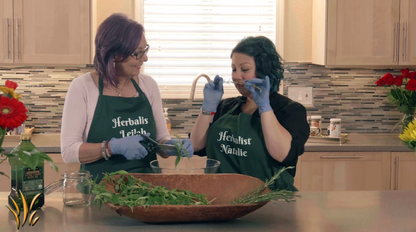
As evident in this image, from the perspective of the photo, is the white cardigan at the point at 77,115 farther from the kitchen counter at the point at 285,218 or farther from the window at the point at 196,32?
the window at the point at 196,32

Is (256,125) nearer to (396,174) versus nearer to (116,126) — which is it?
(116,126)

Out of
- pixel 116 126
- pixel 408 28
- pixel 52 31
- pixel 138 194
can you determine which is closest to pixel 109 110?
pixel 116 126

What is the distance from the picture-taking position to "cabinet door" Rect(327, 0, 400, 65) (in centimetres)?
361

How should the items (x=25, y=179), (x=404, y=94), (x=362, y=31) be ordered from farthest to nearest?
(x=404, y=94) < (x=362, y=31) < (x=25, y=179)

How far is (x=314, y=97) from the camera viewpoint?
4.00 m

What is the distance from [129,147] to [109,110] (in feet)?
0.75

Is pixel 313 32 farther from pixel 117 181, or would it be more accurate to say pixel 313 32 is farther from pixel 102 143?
pixel 117 181

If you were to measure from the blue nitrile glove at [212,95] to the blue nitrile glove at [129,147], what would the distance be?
0.37m

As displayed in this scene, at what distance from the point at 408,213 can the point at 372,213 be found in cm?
13

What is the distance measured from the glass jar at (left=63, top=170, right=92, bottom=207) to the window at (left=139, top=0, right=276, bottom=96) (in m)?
2.30

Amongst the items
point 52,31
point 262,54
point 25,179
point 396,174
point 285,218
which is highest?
point 52,31

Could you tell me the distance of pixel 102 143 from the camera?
7.04ft

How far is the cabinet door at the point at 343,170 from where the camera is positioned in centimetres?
347

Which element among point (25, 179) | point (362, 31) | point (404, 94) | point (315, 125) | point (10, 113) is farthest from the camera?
point (404, 94)
